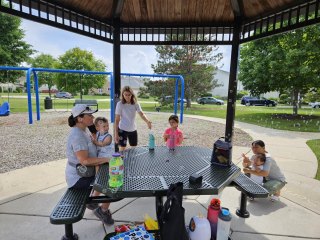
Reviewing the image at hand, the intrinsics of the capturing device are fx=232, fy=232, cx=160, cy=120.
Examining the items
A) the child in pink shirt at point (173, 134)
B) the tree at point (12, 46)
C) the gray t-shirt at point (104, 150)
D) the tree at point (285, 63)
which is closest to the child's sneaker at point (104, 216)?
the gray t-shirt at point (104, 150)

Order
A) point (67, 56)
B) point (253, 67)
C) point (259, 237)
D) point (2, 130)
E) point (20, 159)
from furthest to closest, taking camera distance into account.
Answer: point (67, 56) < point (253, 67) < point (2, 130) < point (20, 159) < point (259, 237)

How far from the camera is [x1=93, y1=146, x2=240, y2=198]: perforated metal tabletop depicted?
6.82 feet

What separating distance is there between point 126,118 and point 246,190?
2.42m

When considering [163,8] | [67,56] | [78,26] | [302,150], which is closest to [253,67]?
[302,150]

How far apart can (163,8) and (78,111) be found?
9.11 ft

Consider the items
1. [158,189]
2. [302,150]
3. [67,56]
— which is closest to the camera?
[158,189]

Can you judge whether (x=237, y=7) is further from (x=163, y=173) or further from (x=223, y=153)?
(x=163, y=173)

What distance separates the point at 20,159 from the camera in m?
5.43

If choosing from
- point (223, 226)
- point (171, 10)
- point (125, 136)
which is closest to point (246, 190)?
point (223, 226)

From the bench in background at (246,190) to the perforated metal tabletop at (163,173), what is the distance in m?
0.18

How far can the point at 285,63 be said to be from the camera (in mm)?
13531

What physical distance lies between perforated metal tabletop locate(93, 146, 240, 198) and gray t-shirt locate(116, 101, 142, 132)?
854 mm

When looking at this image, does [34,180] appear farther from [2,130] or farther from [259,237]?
[2,130]

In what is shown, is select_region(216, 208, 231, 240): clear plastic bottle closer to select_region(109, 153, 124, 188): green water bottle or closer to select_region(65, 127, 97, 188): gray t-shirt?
select_region(109, 153, 124, 188): green water bottle
